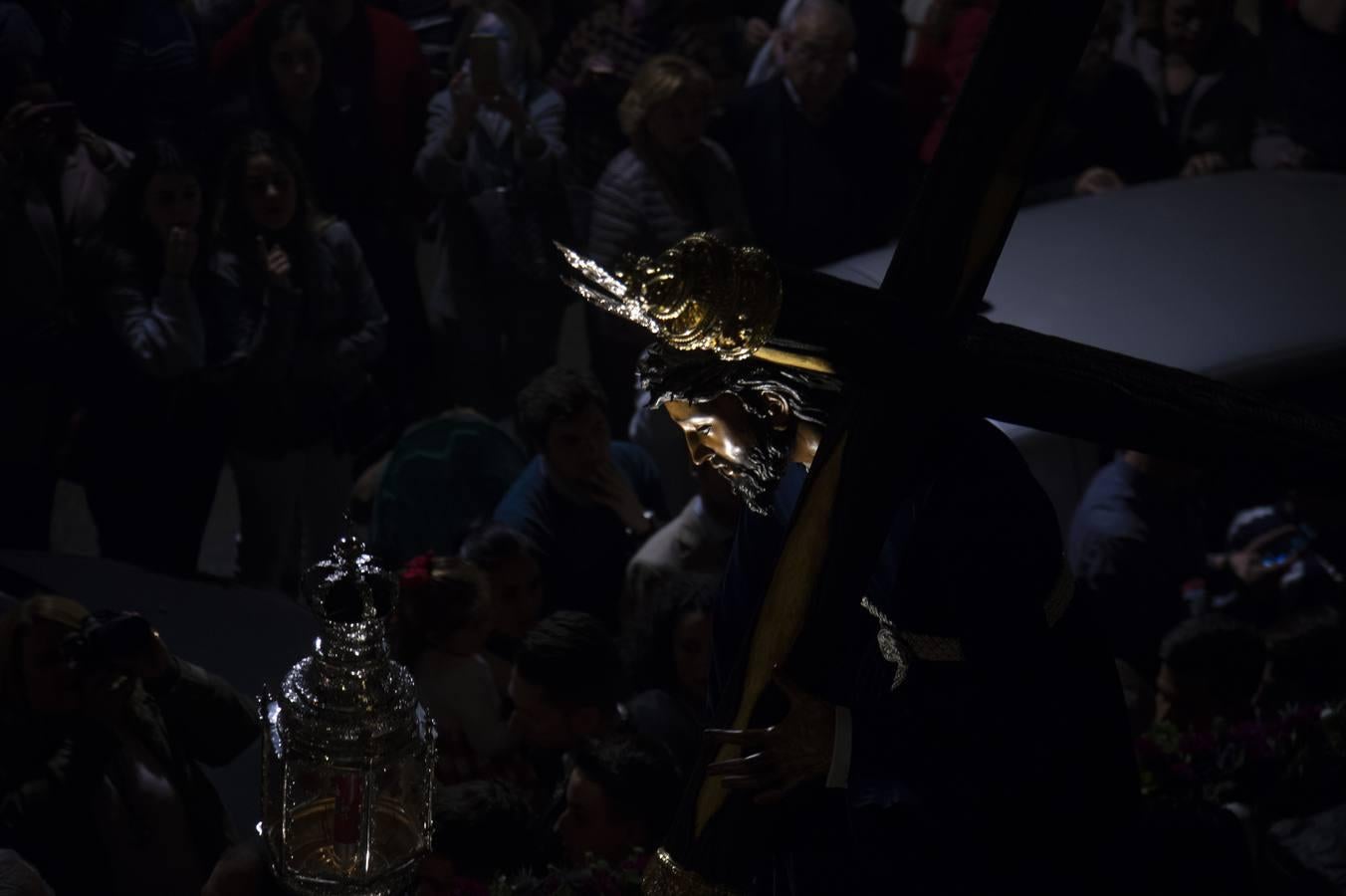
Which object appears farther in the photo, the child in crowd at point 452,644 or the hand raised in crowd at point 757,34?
the hand raised in crowd at point 757,34

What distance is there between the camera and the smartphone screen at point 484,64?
6906mm

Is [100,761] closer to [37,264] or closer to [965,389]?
[965,389]

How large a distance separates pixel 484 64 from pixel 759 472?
179 inches

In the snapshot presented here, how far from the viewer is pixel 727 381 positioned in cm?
234

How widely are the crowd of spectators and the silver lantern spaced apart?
72 cm

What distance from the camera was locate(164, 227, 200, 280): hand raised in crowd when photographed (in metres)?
5.88

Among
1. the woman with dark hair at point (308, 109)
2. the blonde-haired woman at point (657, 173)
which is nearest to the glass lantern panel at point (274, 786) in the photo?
the woman with dark hair at point (308, 109)

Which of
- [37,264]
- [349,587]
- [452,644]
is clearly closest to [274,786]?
[349,587]

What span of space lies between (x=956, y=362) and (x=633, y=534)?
368 centimetres

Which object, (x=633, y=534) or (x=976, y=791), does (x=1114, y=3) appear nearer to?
(x=633, y=534)

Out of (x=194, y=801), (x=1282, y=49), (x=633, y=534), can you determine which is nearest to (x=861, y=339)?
(x=194, y=801)

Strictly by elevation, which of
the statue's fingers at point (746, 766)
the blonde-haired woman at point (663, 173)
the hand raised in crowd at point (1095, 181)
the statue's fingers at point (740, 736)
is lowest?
the blonde-haired woman at point (663, 173)

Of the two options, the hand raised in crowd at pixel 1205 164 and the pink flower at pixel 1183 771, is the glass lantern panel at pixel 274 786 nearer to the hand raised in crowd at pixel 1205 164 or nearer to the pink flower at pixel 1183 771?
the pink flower at pixel 1183 771

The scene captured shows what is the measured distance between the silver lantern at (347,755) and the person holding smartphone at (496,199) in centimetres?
449
